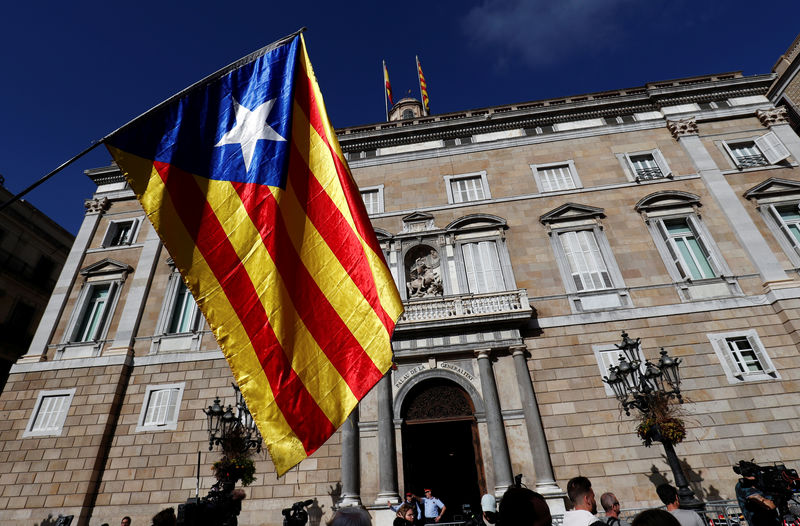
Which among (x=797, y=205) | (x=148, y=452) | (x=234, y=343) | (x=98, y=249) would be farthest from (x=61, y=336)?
(x=797, y=205)

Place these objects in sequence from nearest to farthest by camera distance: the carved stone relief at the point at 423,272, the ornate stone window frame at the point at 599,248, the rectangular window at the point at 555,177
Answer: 1. the ornate stone window frame at the point at 599,248
2. the carved stone relief at the point at 423,272
3. the rectangular window at the point at 555,177

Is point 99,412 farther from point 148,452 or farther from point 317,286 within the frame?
point 317,286

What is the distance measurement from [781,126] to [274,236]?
21.5m

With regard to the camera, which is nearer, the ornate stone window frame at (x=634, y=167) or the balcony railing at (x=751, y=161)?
the balcony railing at (x=751, y=161)

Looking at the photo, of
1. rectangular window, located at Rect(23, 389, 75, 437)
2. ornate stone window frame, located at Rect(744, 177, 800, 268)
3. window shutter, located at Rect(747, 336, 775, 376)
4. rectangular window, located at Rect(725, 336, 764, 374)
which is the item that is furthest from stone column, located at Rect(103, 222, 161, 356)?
ornate stone window frame, located at Rect(744, 177, 800, 268)

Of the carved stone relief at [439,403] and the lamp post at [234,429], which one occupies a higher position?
the carved stone relief at [439,403]

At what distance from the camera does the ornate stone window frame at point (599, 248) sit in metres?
14.0

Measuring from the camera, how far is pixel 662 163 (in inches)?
656

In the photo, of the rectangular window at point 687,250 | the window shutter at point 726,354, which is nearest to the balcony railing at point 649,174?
the rectangular window at point 687,250

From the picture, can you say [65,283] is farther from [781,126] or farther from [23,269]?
[781,126]

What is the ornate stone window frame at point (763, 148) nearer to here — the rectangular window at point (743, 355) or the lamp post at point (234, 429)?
the rectangular window at point (743, 355)

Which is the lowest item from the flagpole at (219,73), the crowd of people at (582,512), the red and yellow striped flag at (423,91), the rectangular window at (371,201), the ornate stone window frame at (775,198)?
the crowd of people at (582,512)

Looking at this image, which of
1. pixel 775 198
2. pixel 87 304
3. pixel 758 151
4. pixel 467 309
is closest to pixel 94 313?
pixel 87 304

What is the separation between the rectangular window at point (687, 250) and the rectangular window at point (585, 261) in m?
2.45
